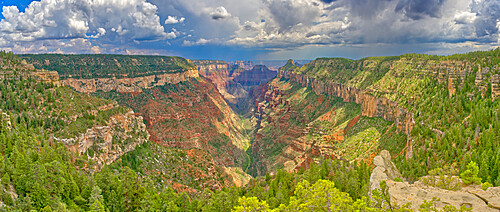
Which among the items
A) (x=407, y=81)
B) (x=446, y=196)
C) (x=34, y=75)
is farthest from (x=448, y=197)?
(x=407, y=81)

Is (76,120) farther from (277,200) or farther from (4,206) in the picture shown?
(277,200)

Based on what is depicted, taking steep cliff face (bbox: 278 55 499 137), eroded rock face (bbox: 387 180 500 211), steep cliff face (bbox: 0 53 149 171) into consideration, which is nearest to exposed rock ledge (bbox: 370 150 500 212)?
eroded rock face (bbox: 387 180 500 211)

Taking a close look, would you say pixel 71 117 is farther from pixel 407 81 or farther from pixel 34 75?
pixel 407 81

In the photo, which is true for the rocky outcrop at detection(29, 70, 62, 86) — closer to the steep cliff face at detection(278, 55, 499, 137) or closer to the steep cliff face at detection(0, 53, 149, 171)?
the steep cliff face at detection(0, 53, 149, 171)

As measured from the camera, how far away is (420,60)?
6004 inches

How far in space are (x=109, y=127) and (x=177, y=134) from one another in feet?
283

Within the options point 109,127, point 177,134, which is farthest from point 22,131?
point 177,134

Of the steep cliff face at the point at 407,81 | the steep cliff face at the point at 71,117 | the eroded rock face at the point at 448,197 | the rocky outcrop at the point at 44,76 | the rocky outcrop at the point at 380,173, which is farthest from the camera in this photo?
the steep cliff face at the point at 407,81

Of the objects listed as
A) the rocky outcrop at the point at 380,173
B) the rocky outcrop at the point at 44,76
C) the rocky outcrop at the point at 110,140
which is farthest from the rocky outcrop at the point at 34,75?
the rocky outcrop at the point at 380,173

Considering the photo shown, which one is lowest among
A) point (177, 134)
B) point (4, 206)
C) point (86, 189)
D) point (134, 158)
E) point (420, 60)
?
point (177, 134)

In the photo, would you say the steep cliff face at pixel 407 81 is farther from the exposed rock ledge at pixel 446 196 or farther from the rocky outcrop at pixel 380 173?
the exposed rock ledge at pixel 446 196

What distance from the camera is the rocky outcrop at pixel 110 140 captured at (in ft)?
265

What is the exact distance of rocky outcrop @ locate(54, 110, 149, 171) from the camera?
3175 inches

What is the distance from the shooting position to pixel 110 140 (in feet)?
308
